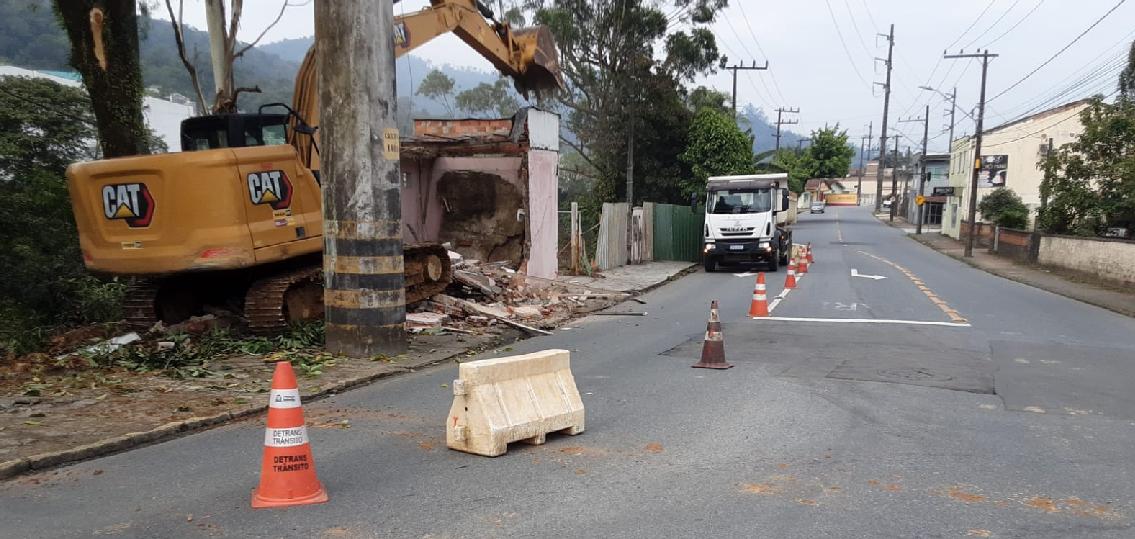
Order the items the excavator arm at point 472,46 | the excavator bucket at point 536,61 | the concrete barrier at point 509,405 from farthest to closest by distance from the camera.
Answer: the excavator bucket at point 536,61
the excavator arm at point 472,46
the concrete barrier at point 509,405

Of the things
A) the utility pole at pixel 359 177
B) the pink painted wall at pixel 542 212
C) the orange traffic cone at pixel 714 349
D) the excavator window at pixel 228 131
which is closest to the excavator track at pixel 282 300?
the utility pole at pixel 359 177

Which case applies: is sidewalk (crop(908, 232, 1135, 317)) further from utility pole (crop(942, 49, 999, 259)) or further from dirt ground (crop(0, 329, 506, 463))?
dirt ground (crop(0, 329, 506, 463))

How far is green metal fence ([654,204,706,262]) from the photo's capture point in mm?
28750

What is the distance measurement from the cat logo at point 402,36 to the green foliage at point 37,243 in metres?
5.70

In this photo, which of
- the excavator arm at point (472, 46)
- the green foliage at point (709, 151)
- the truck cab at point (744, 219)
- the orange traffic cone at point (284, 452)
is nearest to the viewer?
the orange traffic cone at point (284, 452)

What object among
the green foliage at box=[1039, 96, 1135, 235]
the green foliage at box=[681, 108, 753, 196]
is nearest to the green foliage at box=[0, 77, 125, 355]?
the green foliage at box=[681, 108, 753, 196]

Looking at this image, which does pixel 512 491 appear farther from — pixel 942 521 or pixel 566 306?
pixel 566 306

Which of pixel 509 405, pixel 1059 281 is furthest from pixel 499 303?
pixel 1059 281

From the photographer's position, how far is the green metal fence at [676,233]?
28750 millimetres

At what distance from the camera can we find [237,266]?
8734 millimetres

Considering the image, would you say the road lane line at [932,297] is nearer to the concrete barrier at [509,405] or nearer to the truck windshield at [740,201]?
the truck windshield at [740,201]

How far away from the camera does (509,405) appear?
5406mm

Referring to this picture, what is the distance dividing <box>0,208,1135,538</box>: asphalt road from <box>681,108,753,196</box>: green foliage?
27.7 meters

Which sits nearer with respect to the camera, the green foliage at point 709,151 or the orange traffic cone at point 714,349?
the orange traffic cone at point 714,349
